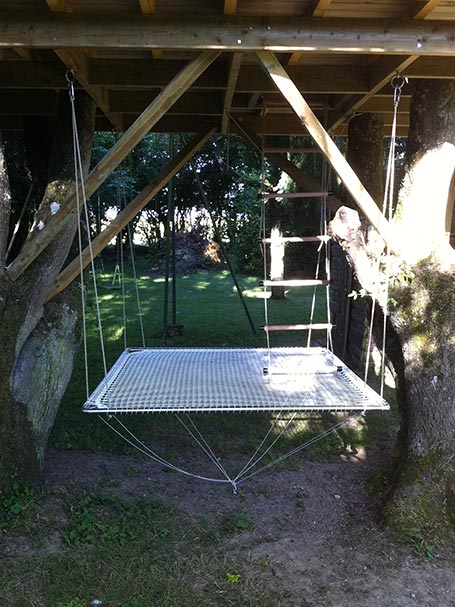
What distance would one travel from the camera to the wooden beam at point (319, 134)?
8.13 ft

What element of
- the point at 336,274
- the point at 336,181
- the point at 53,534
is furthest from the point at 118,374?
the point at 336,181

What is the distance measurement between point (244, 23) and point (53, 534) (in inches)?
104

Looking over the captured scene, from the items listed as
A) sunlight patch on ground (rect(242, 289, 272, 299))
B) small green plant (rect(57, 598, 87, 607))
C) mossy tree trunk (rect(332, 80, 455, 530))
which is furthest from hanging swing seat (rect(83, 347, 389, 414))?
sunlight patch on ground (rect(242, 289, 272, 299))

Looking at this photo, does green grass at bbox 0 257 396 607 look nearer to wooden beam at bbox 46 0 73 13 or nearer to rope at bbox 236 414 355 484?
rope at bbox 236 414 355 484

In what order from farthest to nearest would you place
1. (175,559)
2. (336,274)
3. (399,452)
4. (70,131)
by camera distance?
(336,274) < (70,131) < (399,452) < (175,559)

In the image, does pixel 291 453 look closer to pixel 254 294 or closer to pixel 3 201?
pixel 3 201

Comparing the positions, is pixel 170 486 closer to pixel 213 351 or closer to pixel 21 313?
pixel 213 351

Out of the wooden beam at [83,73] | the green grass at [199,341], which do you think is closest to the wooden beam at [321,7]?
the wooden beam at [83,73]

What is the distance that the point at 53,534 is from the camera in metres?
2.72

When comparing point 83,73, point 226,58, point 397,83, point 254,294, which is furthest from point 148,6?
point 254,294

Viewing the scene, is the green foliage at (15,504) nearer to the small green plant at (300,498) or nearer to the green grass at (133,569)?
the green grass at (133,569)

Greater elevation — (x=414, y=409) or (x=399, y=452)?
(x=414, y=409)

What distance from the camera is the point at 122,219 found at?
11.6 feet

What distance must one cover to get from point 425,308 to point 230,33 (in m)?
1.67
